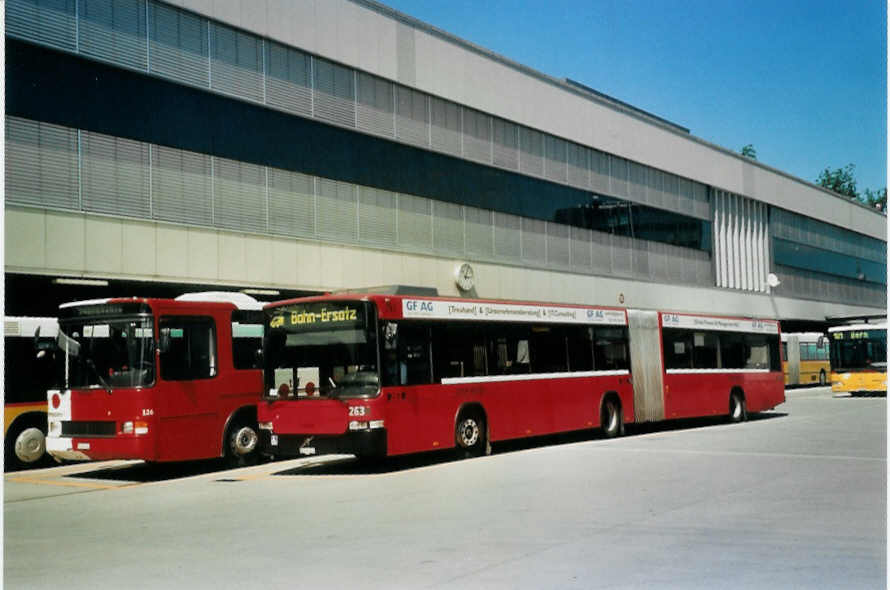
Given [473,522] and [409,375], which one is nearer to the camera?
[473,522]

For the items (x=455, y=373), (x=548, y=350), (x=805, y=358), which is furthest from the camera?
(x=805, y=358)

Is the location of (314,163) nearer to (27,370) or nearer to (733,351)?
(27,370)

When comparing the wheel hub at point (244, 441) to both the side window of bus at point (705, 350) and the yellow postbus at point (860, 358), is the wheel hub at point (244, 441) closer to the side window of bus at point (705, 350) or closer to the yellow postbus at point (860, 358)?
the side window of bus at point (705, 350)

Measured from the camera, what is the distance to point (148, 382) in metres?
16.1

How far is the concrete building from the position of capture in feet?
70.2

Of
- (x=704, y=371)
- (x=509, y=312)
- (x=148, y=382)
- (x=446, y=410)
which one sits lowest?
(x=446, y=410)

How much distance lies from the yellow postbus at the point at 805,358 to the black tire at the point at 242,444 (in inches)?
1395

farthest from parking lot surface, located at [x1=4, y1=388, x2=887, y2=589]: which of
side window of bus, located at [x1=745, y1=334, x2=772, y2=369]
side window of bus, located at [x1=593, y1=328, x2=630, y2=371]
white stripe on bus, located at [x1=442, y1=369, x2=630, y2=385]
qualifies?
side window of bus, located at [x1=745, y1=334, x2=772, y2=369]

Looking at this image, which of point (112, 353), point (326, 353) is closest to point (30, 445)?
point (112, 353)

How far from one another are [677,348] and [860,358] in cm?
1644

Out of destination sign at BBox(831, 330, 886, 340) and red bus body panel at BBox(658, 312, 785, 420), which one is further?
destination sign at BBox(831, 330, 886, 340)

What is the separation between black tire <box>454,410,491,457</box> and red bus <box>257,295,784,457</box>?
24 mm

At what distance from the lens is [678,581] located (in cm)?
723

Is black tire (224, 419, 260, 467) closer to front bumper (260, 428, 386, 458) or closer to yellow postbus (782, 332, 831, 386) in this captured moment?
front bumper (260, 428, 386, 458)
